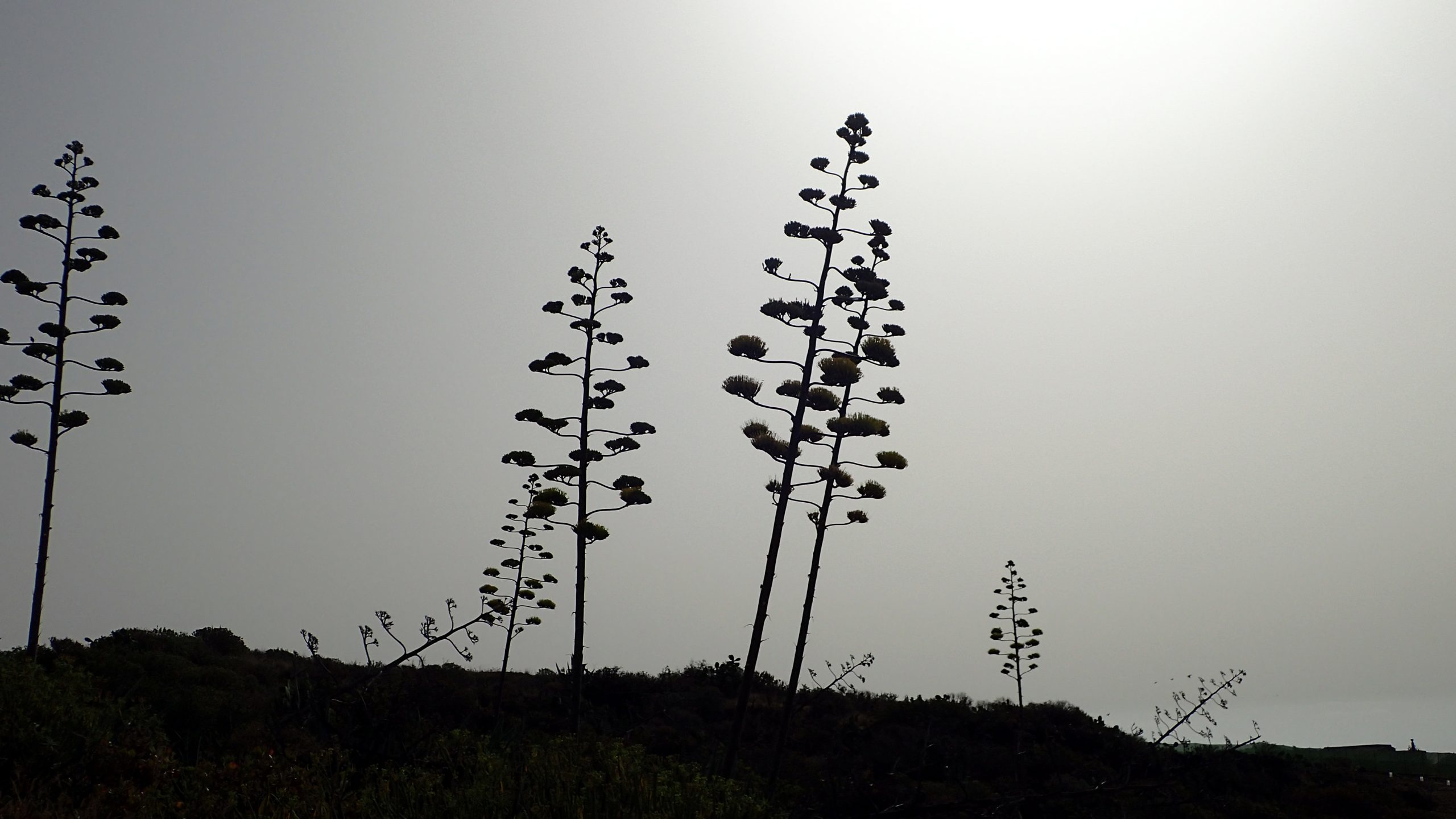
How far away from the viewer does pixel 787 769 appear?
2011 cm

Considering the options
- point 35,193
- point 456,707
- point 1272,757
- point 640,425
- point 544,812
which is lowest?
point 456,707

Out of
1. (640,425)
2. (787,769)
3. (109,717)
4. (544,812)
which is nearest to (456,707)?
(787,769)

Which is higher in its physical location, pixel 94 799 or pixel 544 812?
pixel 544 812

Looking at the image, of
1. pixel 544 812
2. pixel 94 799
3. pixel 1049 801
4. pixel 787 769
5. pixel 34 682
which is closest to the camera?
pixel 544 812

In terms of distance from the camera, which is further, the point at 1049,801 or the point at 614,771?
the point at 1049,801

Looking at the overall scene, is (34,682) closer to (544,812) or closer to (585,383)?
(544,812)

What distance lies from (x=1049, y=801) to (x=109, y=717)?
1409 centimetres

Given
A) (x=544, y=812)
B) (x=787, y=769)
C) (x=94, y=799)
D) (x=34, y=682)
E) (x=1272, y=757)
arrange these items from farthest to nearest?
(x=1272, y=757)
(x=787, y=769)
(x=34, y=682)
(x=94, y=799)
(x=544, y=812)

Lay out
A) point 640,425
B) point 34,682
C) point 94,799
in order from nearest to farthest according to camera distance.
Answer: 1. point 94,799
2. point 34,682
3. point 640,425

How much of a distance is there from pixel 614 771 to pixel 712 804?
1.02 m

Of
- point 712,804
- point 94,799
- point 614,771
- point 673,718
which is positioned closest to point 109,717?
point 94,799

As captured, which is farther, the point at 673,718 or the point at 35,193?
the point at 673,718

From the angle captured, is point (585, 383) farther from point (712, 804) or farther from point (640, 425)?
point (712, 804)

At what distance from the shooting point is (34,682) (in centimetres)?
1046
